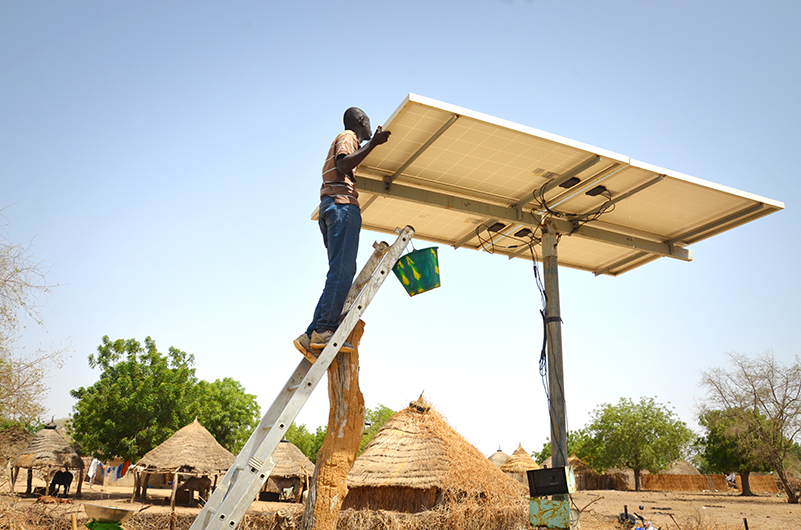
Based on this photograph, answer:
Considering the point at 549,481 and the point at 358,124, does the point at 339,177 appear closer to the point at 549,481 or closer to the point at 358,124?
the point at 358,124

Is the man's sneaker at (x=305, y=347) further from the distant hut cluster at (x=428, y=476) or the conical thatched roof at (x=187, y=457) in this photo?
the conical thatched roof at (x=187, y=457)

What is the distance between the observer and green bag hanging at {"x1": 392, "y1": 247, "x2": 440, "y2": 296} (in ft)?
16.1

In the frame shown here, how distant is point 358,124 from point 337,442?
9.36ft

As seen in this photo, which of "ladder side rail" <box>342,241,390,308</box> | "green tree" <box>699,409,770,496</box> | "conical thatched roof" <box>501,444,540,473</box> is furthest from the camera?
"conical thatched roof" <box>501,444,540,473</box>

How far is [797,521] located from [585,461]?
32124mm

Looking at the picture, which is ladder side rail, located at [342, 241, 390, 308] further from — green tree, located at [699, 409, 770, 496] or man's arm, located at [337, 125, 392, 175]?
green tree, located at [699, 409, 770, 496]

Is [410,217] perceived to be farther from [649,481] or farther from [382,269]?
[649,481]

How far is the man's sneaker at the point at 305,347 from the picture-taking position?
13.8 feet

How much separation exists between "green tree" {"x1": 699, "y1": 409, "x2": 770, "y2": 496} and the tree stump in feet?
114

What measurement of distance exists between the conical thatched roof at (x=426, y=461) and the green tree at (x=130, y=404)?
22523mm

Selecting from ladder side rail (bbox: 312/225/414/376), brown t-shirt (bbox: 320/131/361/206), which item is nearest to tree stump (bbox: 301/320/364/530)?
ladder side rail (bbox: 312/225/414/376)

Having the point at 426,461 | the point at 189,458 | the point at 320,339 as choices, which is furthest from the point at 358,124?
the point at 189,458

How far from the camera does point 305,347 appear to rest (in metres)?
4.19

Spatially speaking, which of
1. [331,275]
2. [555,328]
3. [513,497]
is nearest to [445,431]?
[513,497]
